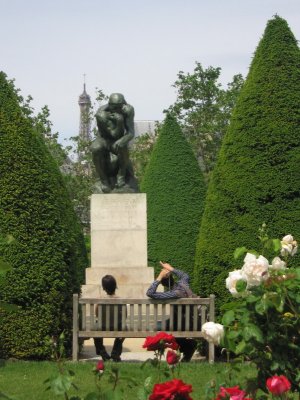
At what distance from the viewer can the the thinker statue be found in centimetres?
1594

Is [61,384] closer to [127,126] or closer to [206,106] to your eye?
[127,126]

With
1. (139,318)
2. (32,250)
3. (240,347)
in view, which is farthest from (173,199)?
(240,347)

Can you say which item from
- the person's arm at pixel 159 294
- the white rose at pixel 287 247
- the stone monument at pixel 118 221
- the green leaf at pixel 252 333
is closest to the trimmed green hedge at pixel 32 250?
the person's arm at pixel 159 294

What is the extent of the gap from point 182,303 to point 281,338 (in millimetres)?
5585

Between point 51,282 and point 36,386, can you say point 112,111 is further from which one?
point 36,386

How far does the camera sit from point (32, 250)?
437 inches

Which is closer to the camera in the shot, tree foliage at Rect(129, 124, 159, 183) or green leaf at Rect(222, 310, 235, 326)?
green leaf at Rect(222, 310, 235, 326)

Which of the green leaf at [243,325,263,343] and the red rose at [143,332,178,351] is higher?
the green leaf at [243,325,263,343]

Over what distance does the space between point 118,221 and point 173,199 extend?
688cm

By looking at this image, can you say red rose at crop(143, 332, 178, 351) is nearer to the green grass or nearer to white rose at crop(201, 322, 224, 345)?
white rose at crop(201, 322, 224, 345)

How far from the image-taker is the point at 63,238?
37.0ft

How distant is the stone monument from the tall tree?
58.9 ft

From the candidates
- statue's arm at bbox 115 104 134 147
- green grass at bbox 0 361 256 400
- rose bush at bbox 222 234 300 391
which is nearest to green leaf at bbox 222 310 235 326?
rose bush at bbox 222 234 300 391

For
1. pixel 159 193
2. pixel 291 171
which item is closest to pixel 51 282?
pixel 291 171
